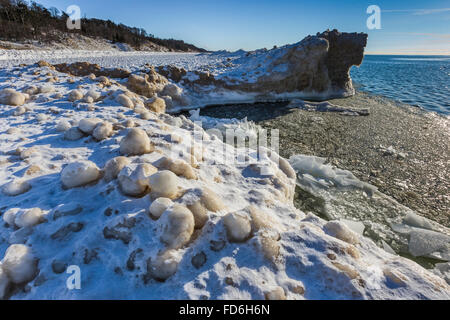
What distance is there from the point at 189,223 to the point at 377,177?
164 inches

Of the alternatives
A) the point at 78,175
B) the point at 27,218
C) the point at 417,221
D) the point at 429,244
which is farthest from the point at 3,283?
the point at 417,221

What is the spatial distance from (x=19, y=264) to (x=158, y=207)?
2.63ft

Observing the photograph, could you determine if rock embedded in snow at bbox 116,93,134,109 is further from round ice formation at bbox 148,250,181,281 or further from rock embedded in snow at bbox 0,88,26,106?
round ice formation at bbox 148,250,181,281

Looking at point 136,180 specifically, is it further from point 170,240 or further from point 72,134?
point 72,134

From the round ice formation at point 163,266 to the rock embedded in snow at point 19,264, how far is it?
0.68 m

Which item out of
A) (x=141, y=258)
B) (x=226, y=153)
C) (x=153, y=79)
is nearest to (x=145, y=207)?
(x=141, y=258)

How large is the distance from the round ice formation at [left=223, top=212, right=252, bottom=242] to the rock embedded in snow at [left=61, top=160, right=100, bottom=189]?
133 centimetres

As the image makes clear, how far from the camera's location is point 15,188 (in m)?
1.96

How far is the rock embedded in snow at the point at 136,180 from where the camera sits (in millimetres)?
1781

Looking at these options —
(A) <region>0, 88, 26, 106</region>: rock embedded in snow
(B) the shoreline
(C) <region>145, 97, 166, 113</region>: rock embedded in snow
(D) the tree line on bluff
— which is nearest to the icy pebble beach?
(B) the shoreline

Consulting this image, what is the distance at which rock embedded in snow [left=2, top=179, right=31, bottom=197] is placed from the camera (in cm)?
195

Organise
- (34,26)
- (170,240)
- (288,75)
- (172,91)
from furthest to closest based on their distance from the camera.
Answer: (34,26) → (288,75) → (172,91) → (170,240)
